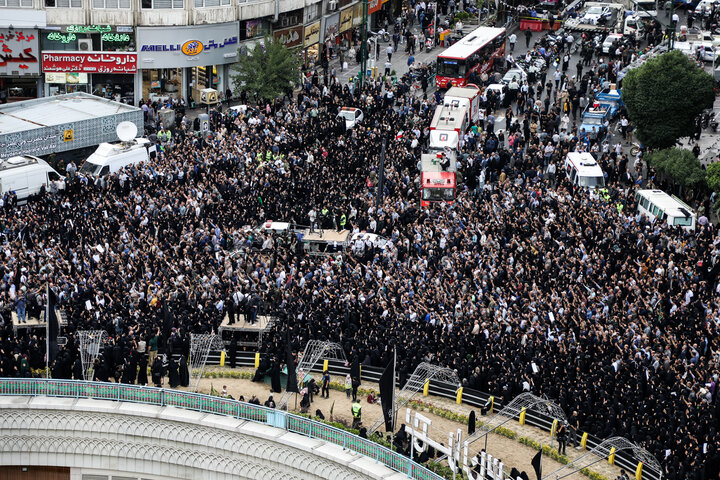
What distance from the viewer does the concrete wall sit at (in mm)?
29266

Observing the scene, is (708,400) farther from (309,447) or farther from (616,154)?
(616,154)

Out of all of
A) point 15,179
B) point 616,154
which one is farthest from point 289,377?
point 616,154

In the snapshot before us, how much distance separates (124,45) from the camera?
6138 centimetres

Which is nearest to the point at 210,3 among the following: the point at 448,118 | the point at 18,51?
the point at 18,51

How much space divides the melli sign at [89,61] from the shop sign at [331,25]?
12.9 m

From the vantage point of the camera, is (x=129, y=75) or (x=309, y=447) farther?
(x=129, y=75)

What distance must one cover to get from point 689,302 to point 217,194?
18.2 metres

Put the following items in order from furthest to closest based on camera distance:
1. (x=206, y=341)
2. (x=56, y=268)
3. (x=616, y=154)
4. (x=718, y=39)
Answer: (x=718, y=39), (x=616, y=154), (x=56, y=268), (x=206, y=341)

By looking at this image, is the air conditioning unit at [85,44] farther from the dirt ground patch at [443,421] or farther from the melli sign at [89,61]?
the dirt ground patch at [443,421]

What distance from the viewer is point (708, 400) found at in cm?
3281

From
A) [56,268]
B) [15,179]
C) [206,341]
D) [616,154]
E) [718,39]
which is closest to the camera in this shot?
[206,341]

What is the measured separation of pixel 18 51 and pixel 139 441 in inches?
1378

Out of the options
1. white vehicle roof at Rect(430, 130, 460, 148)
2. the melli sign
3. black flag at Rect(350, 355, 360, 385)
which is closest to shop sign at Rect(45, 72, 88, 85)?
the melli sign

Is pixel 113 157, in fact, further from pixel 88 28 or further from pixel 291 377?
pixel 291 377
